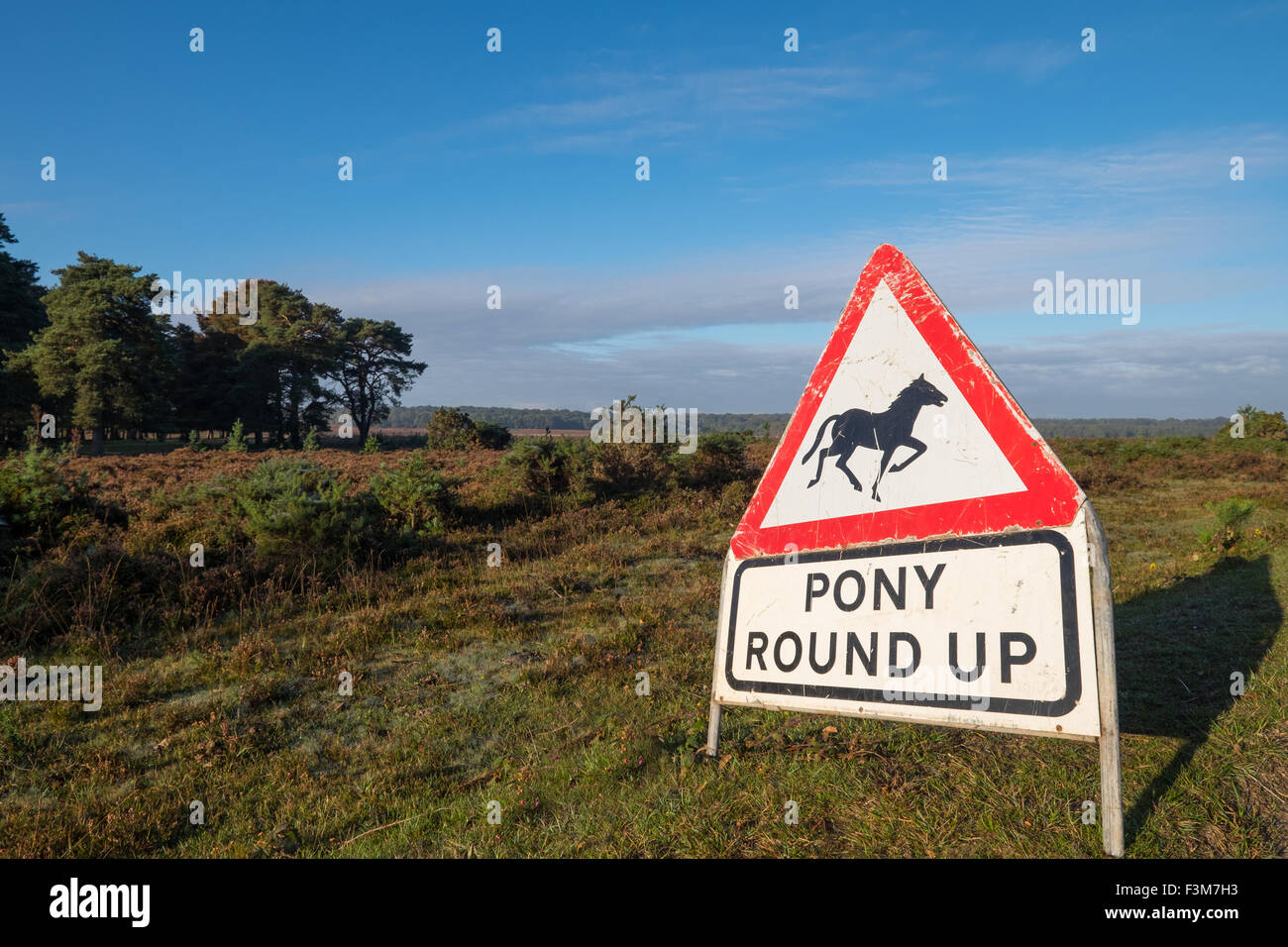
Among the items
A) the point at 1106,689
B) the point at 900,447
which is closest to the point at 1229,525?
the point at 900,447

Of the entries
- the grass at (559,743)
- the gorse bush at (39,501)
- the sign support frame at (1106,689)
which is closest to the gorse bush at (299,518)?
the grass at (559,743)

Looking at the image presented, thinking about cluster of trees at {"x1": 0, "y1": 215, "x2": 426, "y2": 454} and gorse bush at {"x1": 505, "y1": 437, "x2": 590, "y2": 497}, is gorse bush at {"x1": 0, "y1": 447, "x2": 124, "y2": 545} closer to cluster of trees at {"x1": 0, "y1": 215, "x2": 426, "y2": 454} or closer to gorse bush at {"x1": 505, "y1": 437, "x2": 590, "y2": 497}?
gorse bush at {"x1": 505, "y1": 437, "x2": 590, "y2": 497}

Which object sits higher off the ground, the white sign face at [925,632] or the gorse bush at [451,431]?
the gorse bush at [451,431]

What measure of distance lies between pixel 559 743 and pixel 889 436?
252 cm

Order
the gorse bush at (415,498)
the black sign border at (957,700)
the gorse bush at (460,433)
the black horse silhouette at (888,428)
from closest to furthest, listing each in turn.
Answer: the black sign border at (957,700), the black horse silhouette at (888,428), the gorse bush at (415,498), the gorse bush at (460,433)

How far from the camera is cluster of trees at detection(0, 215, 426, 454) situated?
33.9 meters

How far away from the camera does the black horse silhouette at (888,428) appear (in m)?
2.68

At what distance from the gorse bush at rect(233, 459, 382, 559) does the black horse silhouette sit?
7461mm

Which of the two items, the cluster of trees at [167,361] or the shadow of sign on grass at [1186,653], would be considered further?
the cluster of trees at [167,361]

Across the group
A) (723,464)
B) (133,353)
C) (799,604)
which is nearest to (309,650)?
(799,604)

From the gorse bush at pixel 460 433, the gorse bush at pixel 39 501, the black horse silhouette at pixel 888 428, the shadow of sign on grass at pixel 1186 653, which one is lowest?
the shadow of sign on grass at pixel 1186 653

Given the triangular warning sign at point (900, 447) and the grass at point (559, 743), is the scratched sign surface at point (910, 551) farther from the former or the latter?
the grass at point (559, 743)

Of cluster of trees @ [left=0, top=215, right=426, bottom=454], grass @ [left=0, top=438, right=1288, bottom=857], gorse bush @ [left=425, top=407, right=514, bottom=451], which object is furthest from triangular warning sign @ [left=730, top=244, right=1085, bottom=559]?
cluster of trees @ [left=0, top=215, right=426, bottom=454]
